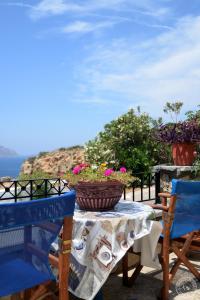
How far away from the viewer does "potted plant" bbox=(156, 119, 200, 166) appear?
5410 mm

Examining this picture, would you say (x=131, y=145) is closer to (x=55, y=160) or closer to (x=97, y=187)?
(x=97, y=187)

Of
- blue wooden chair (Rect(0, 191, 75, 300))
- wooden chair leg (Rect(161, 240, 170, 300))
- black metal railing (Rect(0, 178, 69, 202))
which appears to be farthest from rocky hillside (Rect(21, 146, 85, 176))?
blue wooden chair (Rect(0, 191, 75, 300))

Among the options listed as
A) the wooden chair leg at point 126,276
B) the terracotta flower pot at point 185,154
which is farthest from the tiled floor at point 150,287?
the terracotta flower pot at point 185,154

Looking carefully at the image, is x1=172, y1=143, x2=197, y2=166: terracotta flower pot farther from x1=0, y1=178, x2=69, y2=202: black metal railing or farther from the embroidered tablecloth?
the embroidered tablecloth

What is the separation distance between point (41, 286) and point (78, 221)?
0.56 meters

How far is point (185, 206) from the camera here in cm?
317

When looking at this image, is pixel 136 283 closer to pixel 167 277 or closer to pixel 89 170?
pixel 167 277

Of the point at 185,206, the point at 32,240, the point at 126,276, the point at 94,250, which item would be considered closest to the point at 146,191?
the point at 126,276

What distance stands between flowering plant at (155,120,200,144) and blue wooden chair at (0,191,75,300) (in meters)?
3.67

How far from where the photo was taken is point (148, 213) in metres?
2.95

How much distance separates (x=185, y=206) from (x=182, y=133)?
8.32ft

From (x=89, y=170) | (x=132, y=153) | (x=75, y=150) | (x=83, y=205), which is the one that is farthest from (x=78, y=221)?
(x=75, y=150)

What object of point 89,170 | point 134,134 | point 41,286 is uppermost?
point 134,134

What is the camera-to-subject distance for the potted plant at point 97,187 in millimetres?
2865
